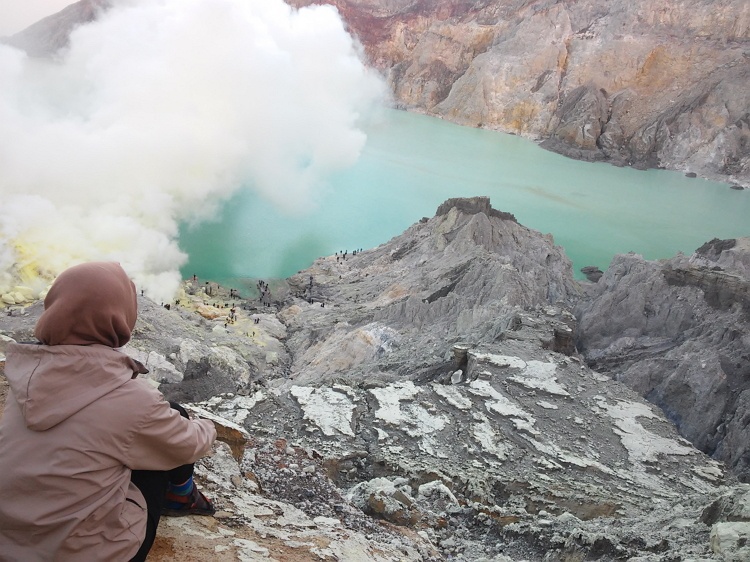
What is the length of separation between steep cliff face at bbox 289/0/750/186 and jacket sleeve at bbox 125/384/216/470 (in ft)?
130

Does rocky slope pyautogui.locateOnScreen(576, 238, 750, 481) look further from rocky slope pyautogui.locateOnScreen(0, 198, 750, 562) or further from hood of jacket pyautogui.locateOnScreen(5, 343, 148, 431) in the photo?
hood of jacket pyautogui.locateOnScreen(5, 343, 148, 431)

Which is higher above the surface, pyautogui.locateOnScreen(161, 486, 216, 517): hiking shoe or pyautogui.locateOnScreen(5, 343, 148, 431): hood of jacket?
pyautogui.locateOnScreen(5, 343, 148, 431): hood of jacket

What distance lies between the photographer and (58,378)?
5.49 ft

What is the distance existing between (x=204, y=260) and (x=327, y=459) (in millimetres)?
13820

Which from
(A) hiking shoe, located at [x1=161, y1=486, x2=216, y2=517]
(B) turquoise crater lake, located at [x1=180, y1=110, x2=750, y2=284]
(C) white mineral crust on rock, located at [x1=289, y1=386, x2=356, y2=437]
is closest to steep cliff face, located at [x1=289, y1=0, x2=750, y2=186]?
(B) turquoise crater lake, located at [x1=180, y1=110, x2=750, y2=284]

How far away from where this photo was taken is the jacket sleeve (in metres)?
1.77

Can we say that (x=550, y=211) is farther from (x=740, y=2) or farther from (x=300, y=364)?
(x=740, y=2)

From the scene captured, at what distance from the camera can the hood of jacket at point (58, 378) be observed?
1.65 metres

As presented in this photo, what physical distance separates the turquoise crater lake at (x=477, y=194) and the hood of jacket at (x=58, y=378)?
1471cm

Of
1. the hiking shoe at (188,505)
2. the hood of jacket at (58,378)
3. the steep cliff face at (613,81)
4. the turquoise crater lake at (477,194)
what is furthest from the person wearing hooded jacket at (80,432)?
the steep cliff face at (613,81)

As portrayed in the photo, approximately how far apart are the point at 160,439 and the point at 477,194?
25.3m

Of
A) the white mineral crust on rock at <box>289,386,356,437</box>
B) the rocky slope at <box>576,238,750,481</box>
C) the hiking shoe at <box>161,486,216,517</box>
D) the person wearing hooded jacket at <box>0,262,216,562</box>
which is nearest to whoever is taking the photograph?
the person wearing hooded jacket at <box>0,262,216,562</box>

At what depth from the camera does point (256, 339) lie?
11.7m

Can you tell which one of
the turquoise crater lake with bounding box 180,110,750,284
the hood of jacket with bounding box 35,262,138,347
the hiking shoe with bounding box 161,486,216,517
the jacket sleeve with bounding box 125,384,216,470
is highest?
the hood of jacket with bounding box 35,262,138,347
